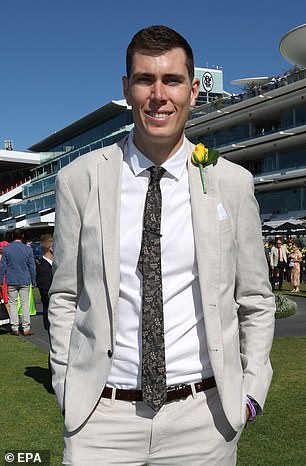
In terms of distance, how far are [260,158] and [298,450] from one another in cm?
4873

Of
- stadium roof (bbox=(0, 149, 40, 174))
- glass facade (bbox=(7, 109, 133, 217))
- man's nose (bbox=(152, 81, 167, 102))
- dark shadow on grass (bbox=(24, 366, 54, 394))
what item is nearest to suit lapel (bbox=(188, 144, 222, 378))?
man's nose (bbox=(152, 81, 167, 102))

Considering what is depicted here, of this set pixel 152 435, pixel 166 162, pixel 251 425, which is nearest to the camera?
pixel 152 435

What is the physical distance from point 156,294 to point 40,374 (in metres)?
7.12

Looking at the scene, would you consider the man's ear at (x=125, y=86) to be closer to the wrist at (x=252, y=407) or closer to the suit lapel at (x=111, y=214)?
the suit lapel at (x=111, y=214)

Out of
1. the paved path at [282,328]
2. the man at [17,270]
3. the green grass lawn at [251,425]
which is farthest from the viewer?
the paved path at [282,328]

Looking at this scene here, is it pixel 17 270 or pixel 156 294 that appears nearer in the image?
pixel 156 294

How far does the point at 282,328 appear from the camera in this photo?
510 inches

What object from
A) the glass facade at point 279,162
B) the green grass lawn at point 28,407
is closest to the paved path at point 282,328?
the green grass lawn at point 28,407

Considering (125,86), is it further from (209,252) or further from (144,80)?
(209,252)

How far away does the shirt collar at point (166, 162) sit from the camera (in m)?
2.34

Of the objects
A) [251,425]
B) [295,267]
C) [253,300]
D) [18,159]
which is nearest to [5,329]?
[251,425]

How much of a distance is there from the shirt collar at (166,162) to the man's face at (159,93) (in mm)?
74

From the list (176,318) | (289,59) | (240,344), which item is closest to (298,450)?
(240,344)

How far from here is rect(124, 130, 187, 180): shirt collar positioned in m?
2.34
